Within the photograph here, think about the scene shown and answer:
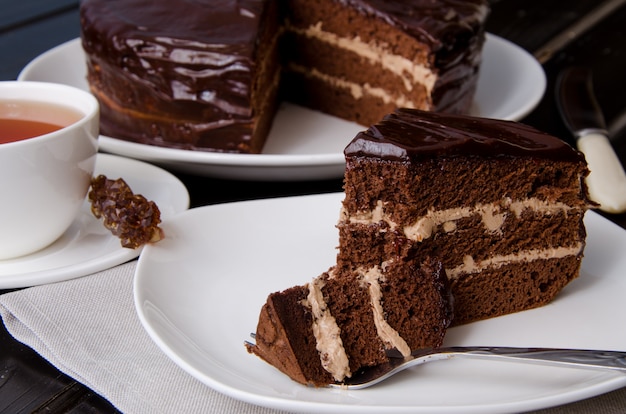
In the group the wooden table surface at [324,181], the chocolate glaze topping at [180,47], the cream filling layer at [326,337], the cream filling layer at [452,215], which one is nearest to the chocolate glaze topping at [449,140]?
the cream filling layer at [452,215]

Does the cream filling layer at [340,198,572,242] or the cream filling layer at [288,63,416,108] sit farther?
the cream filling layer at [288,63,416,108]

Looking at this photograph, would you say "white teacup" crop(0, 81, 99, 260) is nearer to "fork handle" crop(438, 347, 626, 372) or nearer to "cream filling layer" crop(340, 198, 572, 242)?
"cream filling layer" crop(340, 198, 572, 242)

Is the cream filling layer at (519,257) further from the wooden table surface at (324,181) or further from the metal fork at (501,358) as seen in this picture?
the wooden table surface at (324,181)

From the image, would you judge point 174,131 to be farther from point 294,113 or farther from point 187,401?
point 187,401

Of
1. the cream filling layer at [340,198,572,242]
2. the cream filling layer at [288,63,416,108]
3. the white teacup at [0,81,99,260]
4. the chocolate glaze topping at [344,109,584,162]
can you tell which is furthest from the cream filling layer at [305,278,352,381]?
the cream filling layer at [288,63,416,108]

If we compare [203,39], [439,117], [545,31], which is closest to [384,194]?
[439,117]

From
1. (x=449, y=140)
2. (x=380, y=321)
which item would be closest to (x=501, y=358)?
(x=380, y=321)
